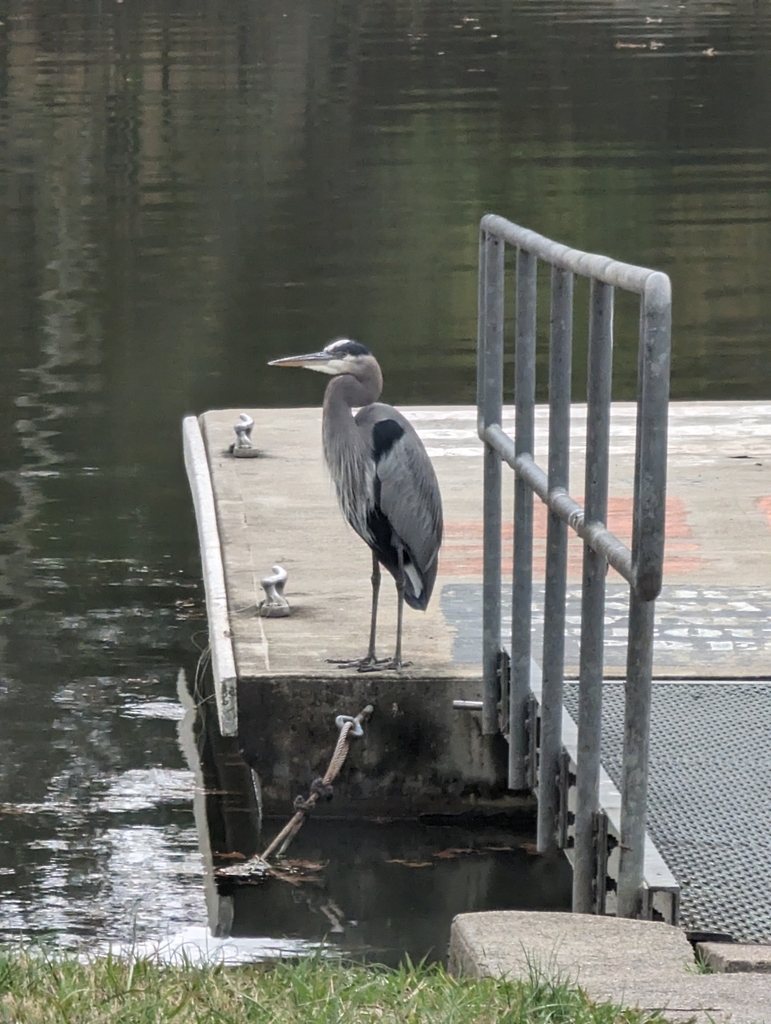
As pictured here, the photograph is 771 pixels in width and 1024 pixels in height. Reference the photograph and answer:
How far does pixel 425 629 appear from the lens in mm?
6559

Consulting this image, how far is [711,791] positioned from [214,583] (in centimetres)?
236

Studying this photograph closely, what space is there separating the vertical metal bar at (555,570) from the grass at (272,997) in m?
1.20

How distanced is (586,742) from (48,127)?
24.3 m

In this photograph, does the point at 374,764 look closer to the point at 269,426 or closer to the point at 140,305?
the point at 269,426

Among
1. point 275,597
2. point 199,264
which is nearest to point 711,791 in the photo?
point 275,597

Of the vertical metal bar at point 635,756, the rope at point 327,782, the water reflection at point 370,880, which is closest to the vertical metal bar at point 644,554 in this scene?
the vertical metal bar at point 635,756

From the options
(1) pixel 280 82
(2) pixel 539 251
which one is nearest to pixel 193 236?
(2) pixel 539 251

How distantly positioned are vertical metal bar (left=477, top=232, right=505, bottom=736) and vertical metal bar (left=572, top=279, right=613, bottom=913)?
125cm

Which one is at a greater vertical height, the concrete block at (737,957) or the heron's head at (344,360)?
the heron's head at (344,360)

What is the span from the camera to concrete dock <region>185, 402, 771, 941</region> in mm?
5289


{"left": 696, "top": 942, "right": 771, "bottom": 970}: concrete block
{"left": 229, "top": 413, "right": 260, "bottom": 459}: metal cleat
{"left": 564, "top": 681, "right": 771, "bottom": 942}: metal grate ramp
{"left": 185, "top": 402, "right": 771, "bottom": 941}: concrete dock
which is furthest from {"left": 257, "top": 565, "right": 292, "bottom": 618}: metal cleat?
{"left": 696, "top": 942, "right": 771, "bottom": 970}: concrete block

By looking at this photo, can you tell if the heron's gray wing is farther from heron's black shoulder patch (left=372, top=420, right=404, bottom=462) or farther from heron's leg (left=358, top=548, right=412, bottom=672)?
heron's leg (left=358, top=548, right=412, bottom=672)

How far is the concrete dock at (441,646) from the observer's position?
17.4 feet

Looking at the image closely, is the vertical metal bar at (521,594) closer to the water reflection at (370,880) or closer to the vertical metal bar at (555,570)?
the vertical metal bar at (555,570)
